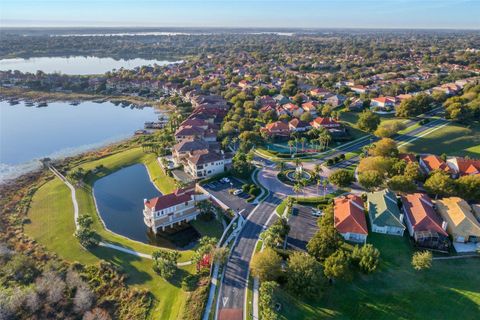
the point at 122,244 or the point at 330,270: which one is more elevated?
the point at 330,270

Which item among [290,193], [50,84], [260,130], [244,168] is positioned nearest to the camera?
[290,193]

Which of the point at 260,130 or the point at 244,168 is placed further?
the point at 260,130

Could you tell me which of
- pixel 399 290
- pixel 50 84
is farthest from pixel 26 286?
pixel 50 84

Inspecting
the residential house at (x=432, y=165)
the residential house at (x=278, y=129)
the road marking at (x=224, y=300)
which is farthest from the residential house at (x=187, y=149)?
the residential house at (x=432, y=165)

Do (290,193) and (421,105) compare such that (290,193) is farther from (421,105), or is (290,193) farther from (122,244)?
(421,105)

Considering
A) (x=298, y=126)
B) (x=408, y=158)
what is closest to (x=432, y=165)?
(x=408, y=158)

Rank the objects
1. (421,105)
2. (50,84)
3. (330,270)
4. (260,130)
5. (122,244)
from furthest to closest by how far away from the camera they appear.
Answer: (50,84), (421,105), (260,130), (122,244), (330,270)

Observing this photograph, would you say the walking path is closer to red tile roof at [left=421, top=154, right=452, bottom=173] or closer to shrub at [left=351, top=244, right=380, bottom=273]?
shrub at [left=351, top=244, right=380, bottom=273]

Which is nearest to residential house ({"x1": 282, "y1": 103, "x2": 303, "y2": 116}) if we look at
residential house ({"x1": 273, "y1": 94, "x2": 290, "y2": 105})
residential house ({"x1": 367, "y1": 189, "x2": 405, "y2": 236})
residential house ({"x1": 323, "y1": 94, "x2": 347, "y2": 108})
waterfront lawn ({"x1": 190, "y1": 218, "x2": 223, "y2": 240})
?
residential house ({"x1": 273, "y1": 94, "x2": 290, "y2": 105})

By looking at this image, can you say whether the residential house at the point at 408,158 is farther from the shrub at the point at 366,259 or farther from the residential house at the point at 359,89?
the residential house at the point at 359,89
